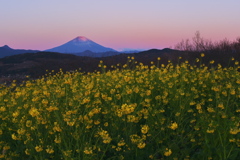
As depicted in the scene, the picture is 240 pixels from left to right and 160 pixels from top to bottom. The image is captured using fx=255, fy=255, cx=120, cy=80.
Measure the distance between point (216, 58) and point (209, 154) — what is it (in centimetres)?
1717

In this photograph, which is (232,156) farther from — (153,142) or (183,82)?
(183,82)

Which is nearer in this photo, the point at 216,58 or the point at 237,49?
the point at 216,58

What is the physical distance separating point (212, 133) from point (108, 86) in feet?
11.9

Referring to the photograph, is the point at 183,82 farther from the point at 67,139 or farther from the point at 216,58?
the point at 216,58

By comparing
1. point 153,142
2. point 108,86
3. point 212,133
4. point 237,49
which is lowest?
point 153,142

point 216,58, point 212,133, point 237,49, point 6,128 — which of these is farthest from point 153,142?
point 237,49

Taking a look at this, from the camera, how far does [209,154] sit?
11.2 ft

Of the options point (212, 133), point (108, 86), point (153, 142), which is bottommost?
point (153, 142)

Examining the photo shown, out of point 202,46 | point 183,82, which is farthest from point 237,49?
point 183,82

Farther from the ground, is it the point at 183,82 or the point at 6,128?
the point at 183,82

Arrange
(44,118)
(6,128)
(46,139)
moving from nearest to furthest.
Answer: (46,139)
(44,118)
(6,128)

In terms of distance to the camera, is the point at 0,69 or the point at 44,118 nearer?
the point at 44,118

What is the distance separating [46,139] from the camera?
400 centimetres

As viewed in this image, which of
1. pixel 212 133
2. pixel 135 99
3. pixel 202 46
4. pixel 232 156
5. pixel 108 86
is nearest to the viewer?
pixel 232 156
